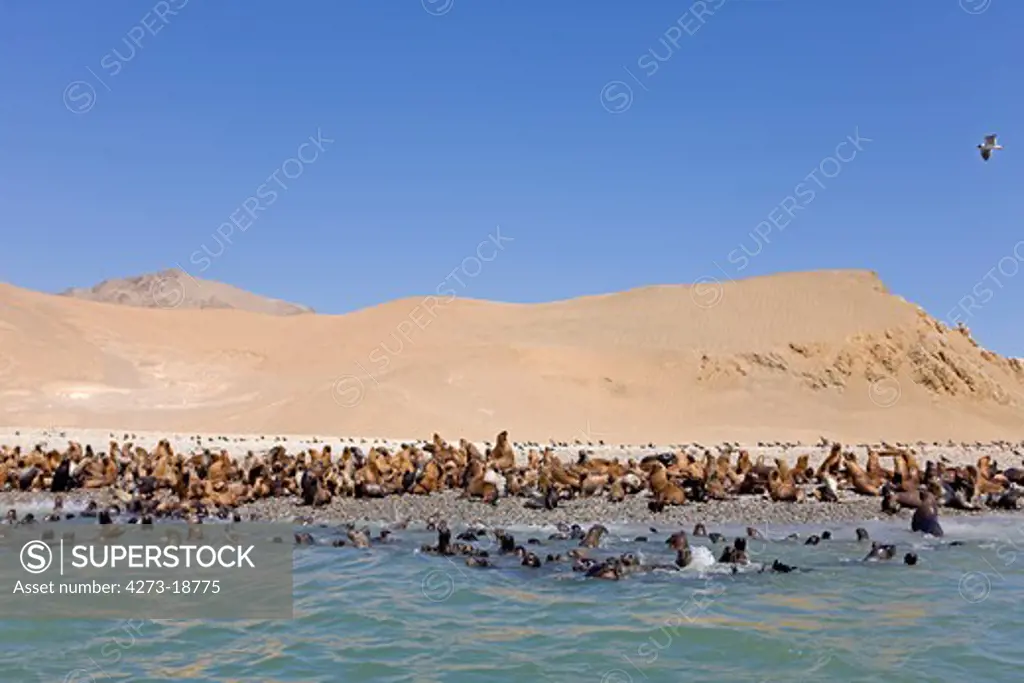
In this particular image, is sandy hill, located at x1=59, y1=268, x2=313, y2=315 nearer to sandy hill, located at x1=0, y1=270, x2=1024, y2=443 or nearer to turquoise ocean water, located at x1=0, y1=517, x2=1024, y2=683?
sandy hill, located at x1=0, y1=270, x2=1024, y2=443

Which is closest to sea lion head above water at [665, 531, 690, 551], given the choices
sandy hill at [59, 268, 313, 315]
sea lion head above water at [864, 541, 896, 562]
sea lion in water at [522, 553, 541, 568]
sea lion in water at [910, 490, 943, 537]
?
sea lion in water at [522, 553, 541, 568]

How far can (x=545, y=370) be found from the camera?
3853cm

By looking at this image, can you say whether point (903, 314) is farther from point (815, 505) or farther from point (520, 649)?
point (520, 649)

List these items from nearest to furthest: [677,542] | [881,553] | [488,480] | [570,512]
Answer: [881,553], [677,542], [570,512], [488,480]

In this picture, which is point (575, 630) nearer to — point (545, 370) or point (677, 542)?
point (677, 542)

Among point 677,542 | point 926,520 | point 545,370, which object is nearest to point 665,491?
point 926,520

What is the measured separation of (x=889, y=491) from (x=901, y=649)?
26.4 ft

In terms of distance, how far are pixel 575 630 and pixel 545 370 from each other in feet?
98.2

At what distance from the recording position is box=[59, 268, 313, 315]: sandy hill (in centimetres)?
13162

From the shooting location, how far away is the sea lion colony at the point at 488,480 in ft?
52.5

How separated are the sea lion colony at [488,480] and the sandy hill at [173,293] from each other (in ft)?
364

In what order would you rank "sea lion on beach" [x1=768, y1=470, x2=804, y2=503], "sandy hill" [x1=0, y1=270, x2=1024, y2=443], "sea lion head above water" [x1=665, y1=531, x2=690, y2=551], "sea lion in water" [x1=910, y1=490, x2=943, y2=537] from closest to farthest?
"sea lion head above water" [x1=665, y1=531, x2=690, y2=551], "sea lion in water" [x1=910, y1=490, x2=943, y2=537], "sea lion on beach" [x1=768, y1=470, x2=804, y2=503], "sandy hill" [x1=0, y1=270, x2=1024, y2=443]

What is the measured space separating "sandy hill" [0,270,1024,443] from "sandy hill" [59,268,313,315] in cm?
8118

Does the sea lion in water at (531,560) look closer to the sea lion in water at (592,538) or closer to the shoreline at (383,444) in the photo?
the sea lion in water at (592,538)
